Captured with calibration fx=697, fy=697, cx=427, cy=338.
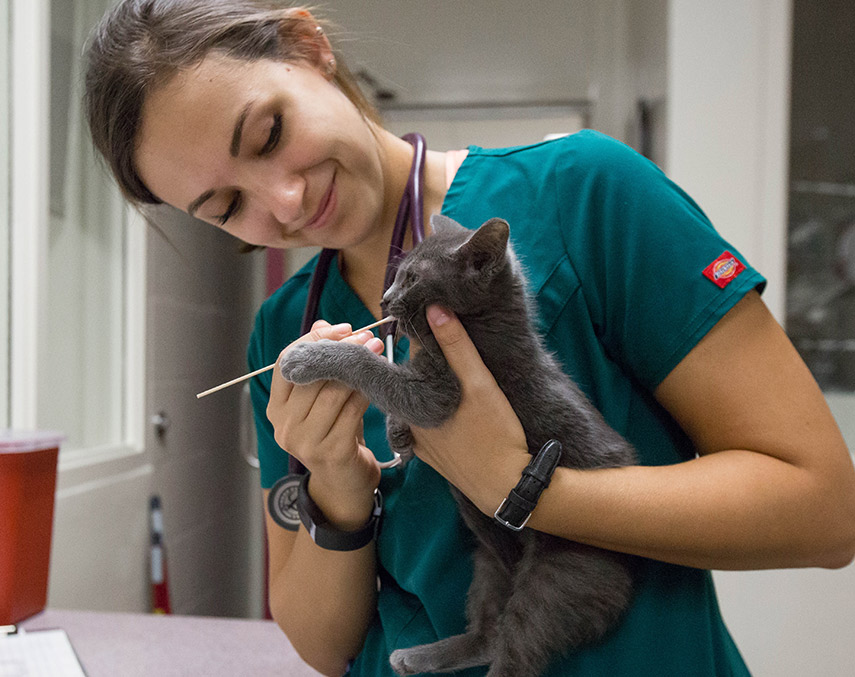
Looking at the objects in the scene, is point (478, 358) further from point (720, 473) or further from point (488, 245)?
point (720, 473)

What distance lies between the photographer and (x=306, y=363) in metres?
0.78

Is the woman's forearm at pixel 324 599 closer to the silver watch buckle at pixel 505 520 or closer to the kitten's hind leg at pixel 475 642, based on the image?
the kitten's hind leg at pixel 475 642

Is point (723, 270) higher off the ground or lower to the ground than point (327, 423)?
higher

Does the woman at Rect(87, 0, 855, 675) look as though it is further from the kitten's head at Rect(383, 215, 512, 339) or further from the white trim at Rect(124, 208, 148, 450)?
the white trim at Rect(124, 208, 148, 450)

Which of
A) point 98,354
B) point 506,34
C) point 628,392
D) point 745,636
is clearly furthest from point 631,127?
point 628,392

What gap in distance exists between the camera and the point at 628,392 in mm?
847

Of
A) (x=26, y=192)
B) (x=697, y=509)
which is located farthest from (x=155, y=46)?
(x=26, y=192)

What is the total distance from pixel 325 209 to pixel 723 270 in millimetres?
493

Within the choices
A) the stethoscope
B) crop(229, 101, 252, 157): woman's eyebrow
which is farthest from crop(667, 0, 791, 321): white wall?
crop(229, 101, 252, 157): woman's eyebrow

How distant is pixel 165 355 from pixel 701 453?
2.29m

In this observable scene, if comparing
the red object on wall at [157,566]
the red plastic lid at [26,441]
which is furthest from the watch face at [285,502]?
the red object on wall at [157,566]

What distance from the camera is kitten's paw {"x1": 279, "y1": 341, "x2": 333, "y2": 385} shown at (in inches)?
30.8

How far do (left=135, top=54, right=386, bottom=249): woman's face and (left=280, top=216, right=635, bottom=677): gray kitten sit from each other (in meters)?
0.16

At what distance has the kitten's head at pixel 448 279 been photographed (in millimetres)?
785
